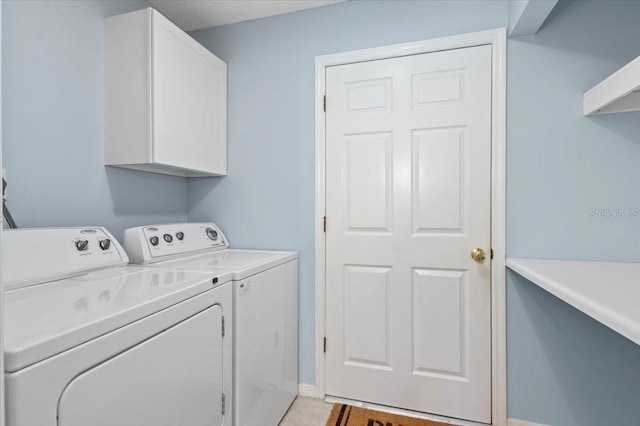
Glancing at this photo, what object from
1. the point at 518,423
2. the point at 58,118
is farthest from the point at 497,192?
the point at 58,118

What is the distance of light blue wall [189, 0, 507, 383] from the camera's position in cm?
196

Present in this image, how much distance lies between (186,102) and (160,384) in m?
1.45

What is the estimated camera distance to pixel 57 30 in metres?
1.47

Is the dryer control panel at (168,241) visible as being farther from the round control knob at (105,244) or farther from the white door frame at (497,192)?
the white door frame at (497,192)

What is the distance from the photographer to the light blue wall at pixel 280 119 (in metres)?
1.96

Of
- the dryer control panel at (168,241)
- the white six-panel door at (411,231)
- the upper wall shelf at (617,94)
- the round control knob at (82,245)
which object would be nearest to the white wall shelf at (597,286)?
the white six-panel door at (411,231)

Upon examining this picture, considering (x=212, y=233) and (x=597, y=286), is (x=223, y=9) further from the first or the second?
(x=597, y=286)

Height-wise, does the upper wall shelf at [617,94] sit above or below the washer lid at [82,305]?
above

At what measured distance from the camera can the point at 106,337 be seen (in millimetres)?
822

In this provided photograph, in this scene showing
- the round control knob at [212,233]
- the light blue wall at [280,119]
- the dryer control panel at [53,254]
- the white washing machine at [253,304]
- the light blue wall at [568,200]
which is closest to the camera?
the dryer control panel at [53,254]

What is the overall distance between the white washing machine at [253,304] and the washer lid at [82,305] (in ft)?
0.68

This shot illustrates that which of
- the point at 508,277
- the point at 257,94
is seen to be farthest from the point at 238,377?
the point at 257,94

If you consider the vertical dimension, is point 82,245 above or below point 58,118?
below

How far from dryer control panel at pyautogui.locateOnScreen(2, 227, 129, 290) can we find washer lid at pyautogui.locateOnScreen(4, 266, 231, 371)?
4 centimetres
